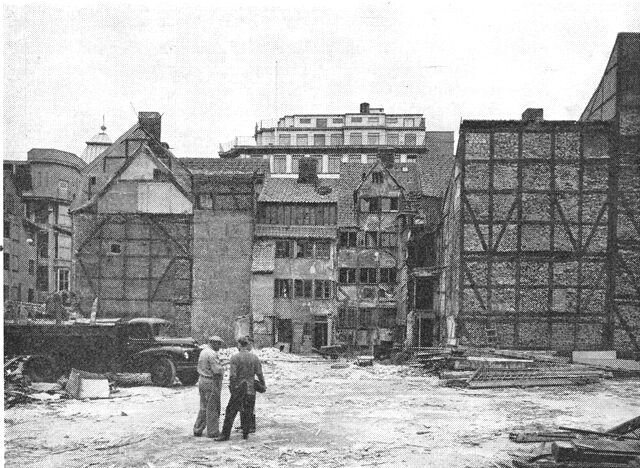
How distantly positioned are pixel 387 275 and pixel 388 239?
2.40 meters

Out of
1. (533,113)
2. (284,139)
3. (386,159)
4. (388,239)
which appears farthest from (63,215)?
(284,139)

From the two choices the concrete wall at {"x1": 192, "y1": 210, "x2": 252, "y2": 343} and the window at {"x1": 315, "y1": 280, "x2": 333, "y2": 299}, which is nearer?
the concrete wall at {"x1": 192, "y1": 210, "x2": 252, "y2": 343}

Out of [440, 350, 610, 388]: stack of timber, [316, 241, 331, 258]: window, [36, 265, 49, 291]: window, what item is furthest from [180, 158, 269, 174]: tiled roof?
[440, 350, 610, 388]: stack of timber

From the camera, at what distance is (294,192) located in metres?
40.2

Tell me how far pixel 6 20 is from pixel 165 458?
8.82 meters

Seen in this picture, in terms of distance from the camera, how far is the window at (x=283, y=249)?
38312 mm

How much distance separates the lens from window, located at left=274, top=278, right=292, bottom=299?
3803 cm

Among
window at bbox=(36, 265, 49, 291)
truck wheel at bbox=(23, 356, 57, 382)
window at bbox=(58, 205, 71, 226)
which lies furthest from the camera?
window at bbox=(58, 205, 71, 226)

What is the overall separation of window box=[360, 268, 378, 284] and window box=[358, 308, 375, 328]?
185cm

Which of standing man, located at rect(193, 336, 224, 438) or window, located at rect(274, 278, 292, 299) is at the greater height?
window, located at rect(274, 278, 292, 299)

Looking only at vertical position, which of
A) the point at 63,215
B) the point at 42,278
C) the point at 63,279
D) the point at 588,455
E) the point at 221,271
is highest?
the point at 63,215

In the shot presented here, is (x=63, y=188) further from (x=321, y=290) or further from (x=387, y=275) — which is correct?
(x=387, y=275)

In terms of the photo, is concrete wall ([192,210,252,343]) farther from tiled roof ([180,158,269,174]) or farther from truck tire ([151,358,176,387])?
truck tire ([151,358,176,387])

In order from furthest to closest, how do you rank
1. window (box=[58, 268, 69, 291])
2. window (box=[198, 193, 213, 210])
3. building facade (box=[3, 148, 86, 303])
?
window (box=[58, 268, 69, 291])
window (box=[198, 193, 213, 210])
building facade (box=[3, 148, 86, 303])
